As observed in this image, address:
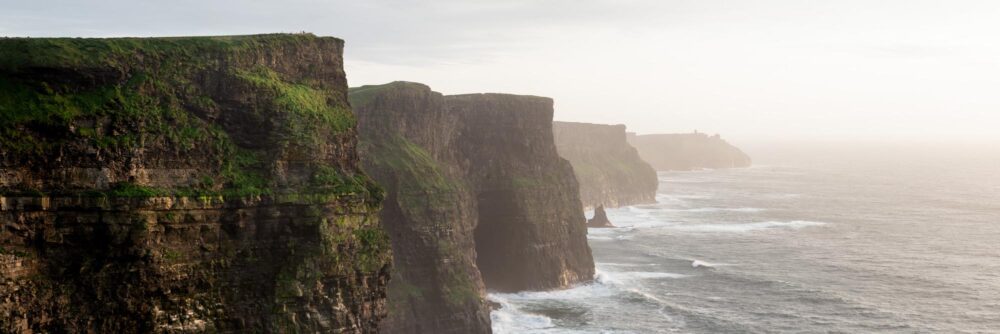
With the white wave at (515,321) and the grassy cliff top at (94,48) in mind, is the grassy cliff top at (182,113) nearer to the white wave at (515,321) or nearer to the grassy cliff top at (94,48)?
the grassy cliff top at (94,48)

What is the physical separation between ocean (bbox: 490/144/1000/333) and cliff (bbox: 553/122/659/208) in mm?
8157

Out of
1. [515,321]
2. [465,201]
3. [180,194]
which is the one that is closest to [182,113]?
[180,194]

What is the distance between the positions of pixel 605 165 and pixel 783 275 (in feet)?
258

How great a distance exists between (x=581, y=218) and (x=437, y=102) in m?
22.1

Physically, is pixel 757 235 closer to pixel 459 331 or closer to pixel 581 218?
pixel 581 218

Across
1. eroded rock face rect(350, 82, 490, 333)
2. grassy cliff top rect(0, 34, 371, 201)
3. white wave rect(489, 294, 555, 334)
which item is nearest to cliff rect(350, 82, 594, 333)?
eroded rock face rect(350, 82, 490, 333)

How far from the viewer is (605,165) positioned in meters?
163

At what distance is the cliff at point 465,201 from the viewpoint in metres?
61.3

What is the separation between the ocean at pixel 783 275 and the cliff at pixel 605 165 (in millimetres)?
8157

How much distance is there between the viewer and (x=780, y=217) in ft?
447

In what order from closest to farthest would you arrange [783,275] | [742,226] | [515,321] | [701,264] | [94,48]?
[94,48]
[515,321]
[783,275]
[701,264]
[742,226]

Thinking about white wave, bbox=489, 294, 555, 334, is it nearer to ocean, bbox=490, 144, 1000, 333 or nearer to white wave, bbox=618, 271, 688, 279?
ocean, bbox=490, 144, 1000, 333

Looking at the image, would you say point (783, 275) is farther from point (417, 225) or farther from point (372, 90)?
point (372, 90)

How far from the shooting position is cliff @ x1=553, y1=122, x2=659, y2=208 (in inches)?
5979
